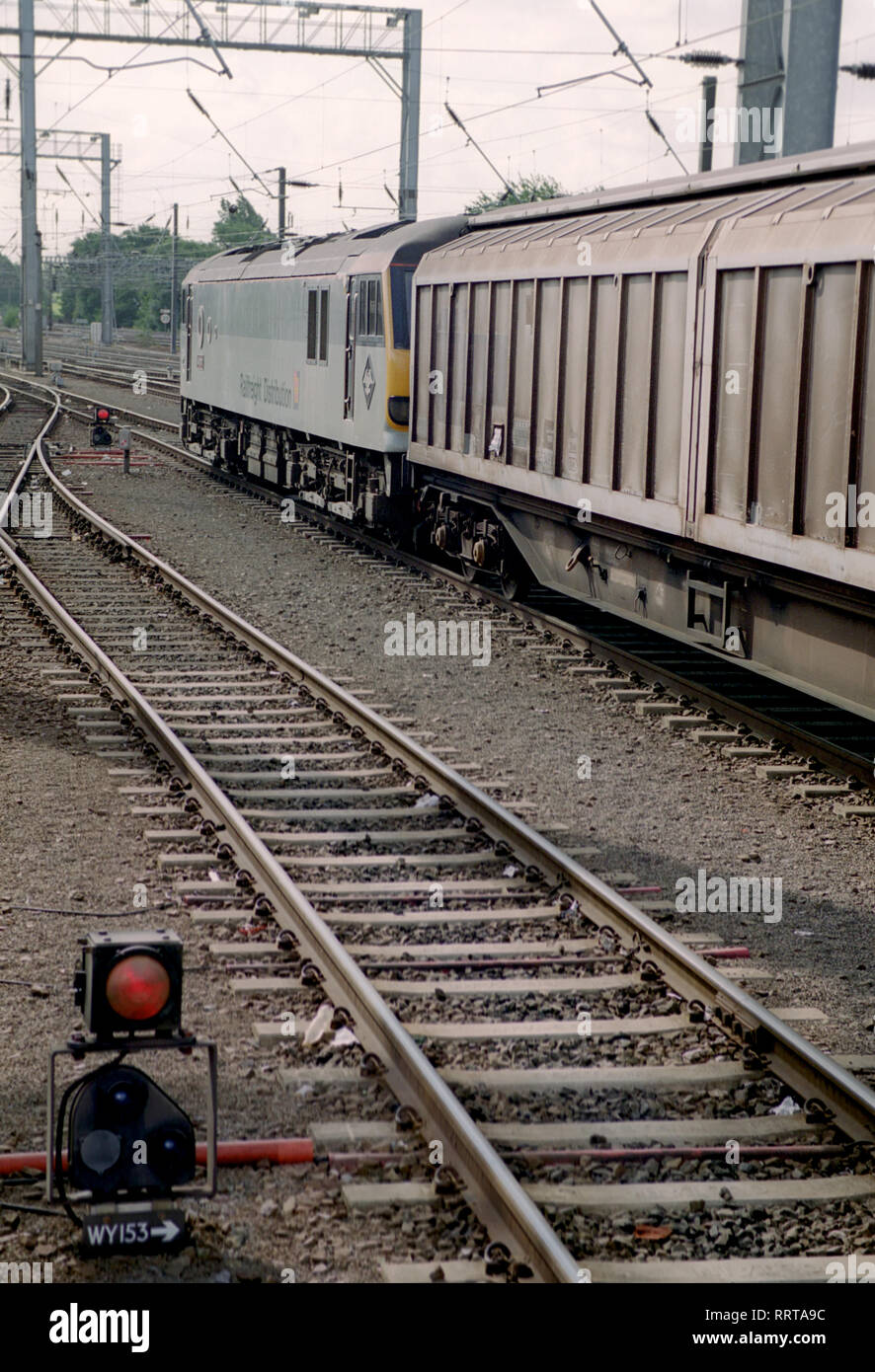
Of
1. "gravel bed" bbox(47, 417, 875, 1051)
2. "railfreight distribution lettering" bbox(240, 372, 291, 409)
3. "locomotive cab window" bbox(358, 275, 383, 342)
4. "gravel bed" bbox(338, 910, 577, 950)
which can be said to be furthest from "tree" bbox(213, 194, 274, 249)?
"gravel bed" bbox(338, 910, 577, 950)

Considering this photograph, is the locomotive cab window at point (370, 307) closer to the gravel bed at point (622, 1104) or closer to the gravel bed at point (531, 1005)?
the gravel bed at point (531, 1005)

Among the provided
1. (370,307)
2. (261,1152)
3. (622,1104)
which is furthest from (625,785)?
(370,307)

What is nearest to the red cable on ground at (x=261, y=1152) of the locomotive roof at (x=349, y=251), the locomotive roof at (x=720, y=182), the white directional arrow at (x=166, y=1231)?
the white directional arrow at (x=166, y=1231)

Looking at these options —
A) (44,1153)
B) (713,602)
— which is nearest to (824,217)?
(713,602)

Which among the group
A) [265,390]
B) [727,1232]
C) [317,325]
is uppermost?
[317,325]

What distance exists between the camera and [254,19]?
32.3 m

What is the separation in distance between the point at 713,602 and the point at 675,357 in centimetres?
161

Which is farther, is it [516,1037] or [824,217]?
[824,217]

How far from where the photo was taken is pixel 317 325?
20.8 metres

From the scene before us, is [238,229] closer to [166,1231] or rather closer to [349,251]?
[349,251]

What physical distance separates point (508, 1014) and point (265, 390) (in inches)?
758

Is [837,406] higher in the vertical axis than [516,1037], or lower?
higher
